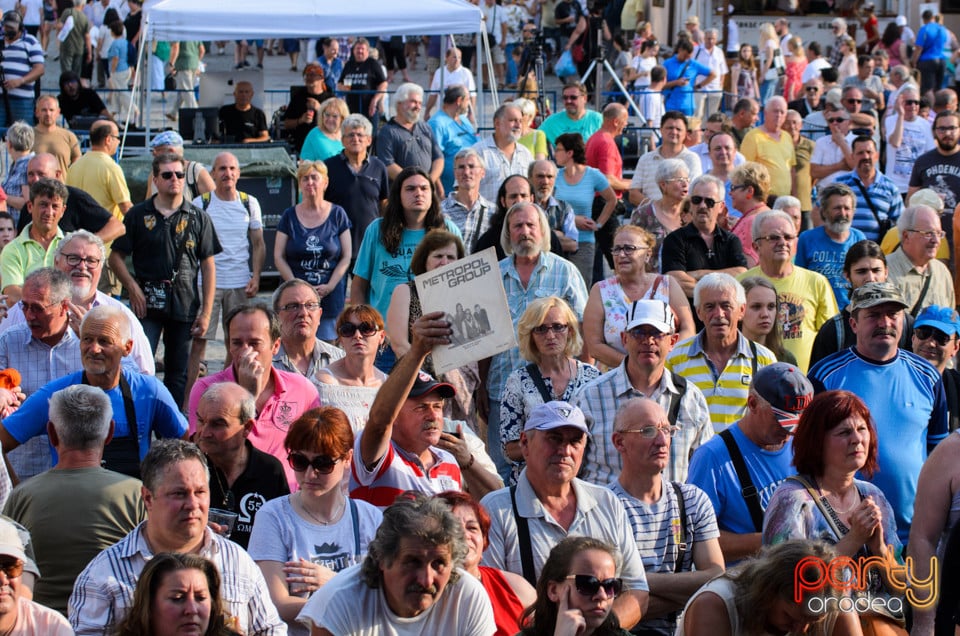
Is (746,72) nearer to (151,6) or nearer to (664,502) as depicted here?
(151,6)

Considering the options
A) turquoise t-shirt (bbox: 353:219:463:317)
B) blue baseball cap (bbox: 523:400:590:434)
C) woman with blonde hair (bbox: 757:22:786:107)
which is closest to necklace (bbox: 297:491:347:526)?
blue baseball cap (bbox: 523:400:590:434)

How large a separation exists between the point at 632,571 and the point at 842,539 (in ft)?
2.43

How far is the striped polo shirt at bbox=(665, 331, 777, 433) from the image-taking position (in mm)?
6625

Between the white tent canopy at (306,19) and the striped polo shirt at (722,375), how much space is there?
8.56 m

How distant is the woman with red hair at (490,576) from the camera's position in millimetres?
4668

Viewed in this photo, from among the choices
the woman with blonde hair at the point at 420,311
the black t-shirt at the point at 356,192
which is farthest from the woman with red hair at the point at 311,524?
the black t-shirt at the point at 356,192

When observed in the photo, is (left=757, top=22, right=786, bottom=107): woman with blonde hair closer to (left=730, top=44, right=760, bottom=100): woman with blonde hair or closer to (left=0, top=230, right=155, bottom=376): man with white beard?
(left=730, top=44, right=760, bottom=100): woman with blonde hair

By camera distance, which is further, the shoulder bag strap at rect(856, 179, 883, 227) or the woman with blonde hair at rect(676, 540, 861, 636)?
the shoulder bag strap at rect(856, 179, 883, 227)

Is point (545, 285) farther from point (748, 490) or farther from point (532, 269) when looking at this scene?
point (748, 490)

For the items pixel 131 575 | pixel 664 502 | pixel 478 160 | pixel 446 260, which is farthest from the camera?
pixel 478 160

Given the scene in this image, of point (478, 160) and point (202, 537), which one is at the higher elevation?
point (478, 160)

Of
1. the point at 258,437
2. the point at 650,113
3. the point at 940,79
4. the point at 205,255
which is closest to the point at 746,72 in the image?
the point at 650,113

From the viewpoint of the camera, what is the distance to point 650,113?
1761 centimetres

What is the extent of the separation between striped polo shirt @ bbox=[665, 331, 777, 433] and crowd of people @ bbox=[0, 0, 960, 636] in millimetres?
18
